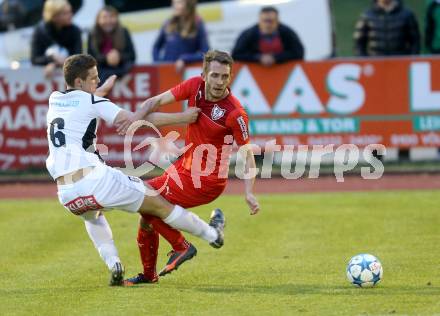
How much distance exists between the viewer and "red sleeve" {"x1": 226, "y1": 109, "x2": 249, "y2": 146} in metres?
8.68

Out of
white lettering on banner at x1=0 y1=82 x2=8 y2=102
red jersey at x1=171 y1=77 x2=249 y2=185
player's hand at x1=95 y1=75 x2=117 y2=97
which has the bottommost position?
white lettering on banner at x1=0 y1=82 x2=8 y2=102

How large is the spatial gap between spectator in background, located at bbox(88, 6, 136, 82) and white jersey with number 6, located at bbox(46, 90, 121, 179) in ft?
22.1

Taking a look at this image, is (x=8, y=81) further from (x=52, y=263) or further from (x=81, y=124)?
(x=81, y=124)

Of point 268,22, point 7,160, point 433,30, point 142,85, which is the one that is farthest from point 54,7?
point 433,30

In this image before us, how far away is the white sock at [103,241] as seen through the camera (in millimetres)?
8570

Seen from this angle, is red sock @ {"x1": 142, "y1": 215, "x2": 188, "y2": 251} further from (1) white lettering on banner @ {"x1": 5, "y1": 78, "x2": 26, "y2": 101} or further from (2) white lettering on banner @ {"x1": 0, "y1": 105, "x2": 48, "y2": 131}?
(1) white lettering on banner @ {"x1": 5, "y1": 78, "x2": 26, "y2": 101}

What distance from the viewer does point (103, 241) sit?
8.64 meters

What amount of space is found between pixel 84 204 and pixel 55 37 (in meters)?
7.50

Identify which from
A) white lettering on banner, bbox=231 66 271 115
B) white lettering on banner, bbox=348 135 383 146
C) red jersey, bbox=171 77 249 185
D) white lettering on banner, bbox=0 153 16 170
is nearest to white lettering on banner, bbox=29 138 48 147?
white lettering on banner, bbox=0 153 16 170

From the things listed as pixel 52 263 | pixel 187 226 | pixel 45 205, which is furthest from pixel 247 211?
pixel 187 226

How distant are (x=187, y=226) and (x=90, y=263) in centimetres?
162

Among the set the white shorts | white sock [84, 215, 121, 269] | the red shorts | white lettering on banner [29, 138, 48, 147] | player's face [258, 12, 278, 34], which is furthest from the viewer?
white lettering on banner [29, 138, 48, 147]

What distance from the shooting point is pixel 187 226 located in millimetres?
8523

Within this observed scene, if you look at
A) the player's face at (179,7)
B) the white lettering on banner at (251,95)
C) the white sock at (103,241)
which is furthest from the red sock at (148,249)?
the white lettering on banner at (251,95)
